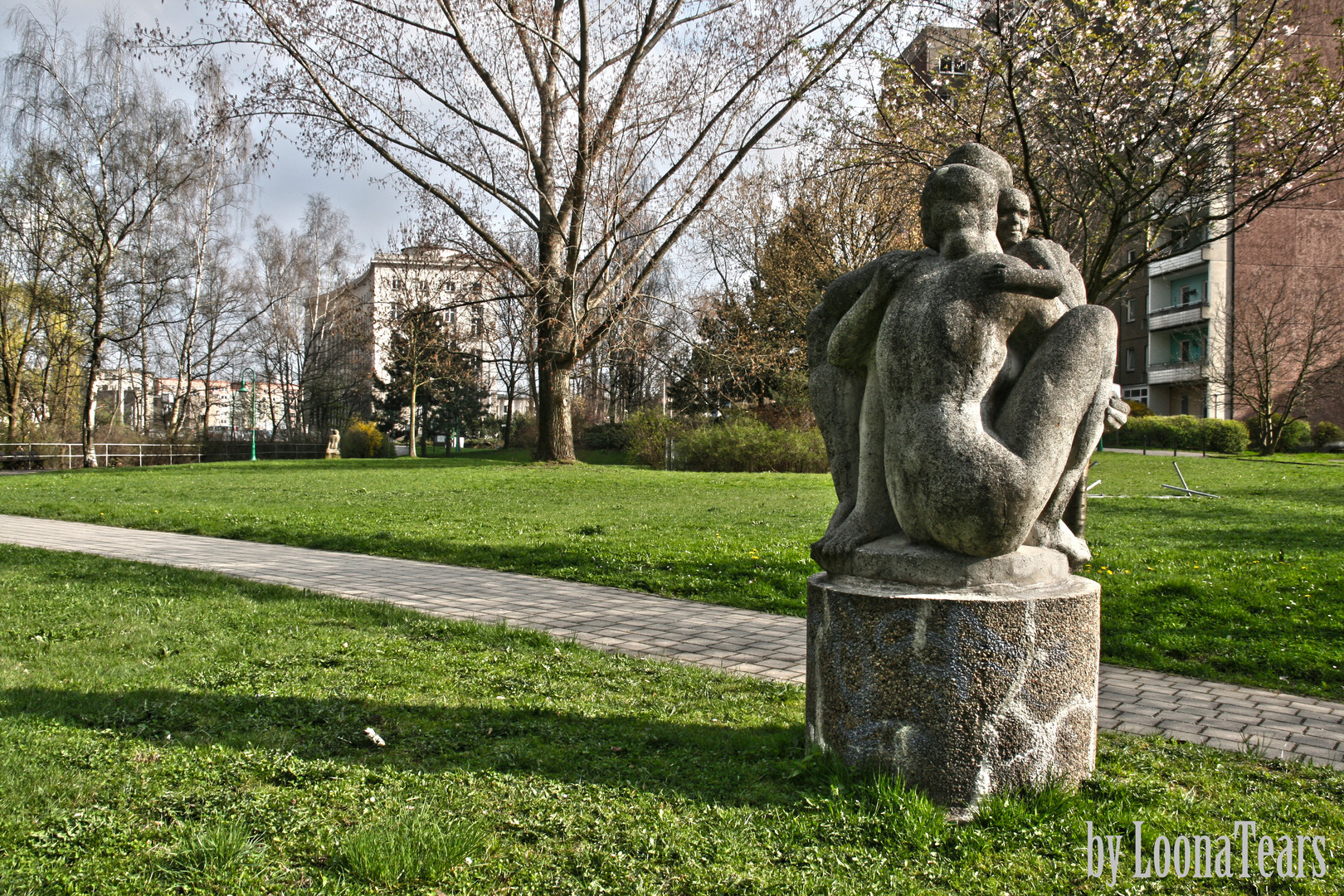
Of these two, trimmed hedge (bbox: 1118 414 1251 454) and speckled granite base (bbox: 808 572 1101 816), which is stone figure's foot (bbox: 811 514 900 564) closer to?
speckled granite base (bbox: 808 572 1101 816)

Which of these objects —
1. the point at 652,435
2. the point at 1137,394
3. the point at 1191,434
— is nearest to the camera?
the point at 652,435

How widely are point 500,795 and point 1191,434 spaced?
40536 millimetres

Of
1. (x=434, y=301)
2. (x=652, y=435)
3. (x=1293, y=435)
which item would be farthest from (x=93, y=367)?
(x=1293, y=435)

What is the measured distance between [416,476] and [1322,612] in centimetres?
1946

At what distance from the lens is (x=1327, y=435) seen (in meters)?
37.9

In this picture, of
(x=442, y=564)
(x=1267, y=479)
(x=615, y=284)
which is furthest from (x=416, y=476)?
(x=1267, y=479)

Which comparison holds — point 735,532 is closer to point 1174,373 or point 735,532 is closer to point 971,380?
point 971,380

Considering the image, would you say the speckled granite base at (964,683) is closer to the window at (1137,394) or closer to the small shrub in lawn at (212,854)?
the small shrub in lawn at (212,854)

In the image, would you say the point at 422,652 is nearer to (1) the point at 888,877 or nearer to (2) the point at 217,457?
(1) the point at 888,877

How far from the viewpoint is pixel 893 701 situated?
3.20 m

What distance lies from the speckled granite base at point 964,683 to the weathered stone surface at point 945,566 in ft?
0.14

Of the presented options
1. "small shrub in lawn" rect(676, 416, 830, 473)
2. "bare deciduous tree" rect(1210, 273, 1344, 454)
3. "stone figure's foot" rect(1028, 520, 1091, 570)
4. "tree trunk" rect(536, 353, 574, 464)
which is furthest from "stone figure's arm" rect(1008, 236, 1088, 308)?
"bare deciduous tree" rect(1210, 273, 1344, 454)

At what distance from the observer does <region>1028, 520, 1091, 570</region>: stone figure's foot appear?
361cm

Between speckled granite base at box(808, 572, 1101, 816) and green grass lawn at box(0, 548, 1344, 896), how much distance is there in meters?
0.12
